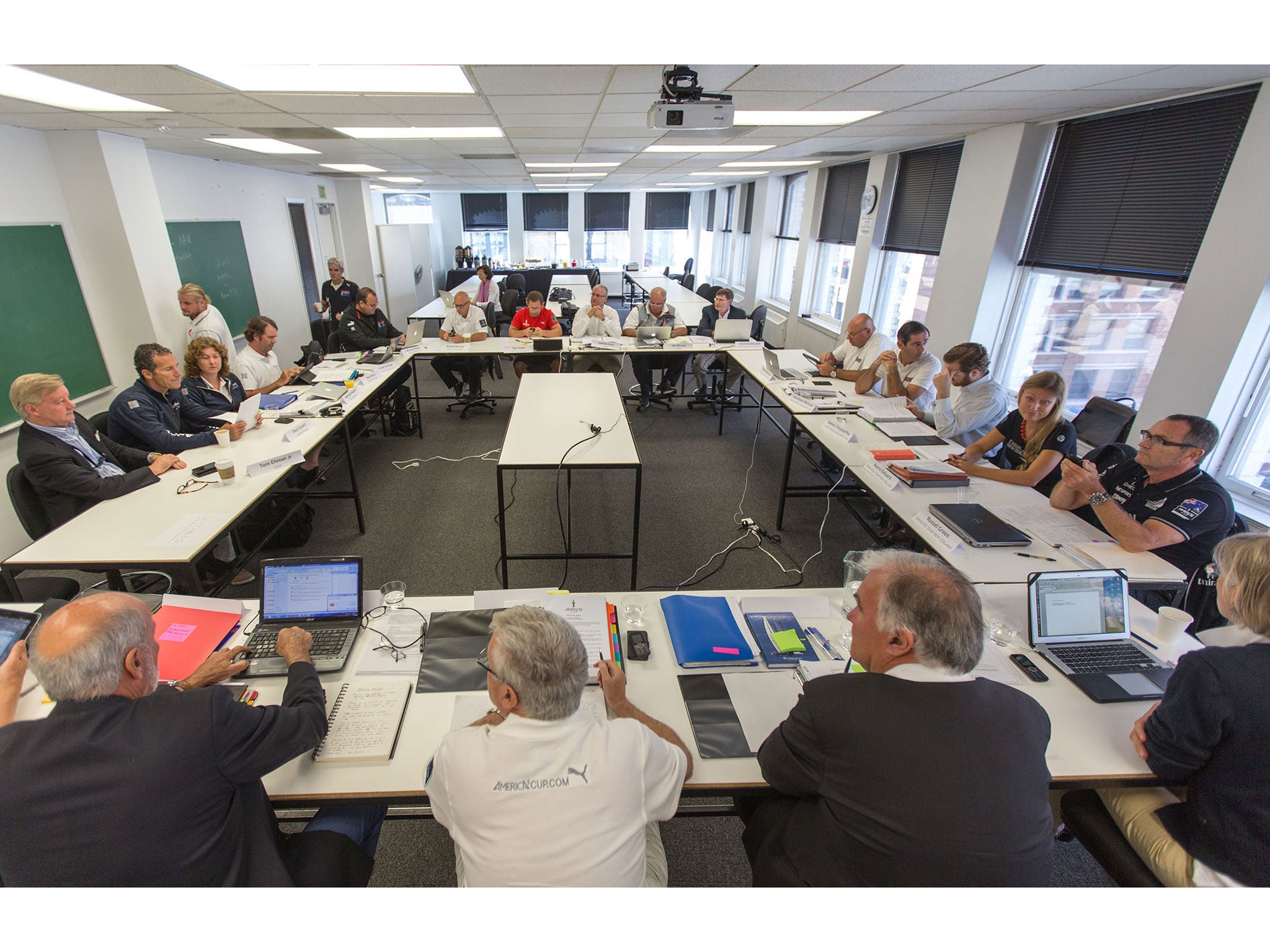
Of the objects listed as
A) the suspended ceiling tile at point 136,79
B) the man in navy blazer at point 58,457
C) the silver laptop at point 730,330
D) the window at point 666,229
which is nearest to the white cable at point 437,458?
the man in navy blazer at point 58,457

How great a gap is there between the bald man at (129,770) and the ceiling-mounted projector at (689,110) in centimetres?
281

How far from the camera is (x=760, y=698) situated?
5.21 feet

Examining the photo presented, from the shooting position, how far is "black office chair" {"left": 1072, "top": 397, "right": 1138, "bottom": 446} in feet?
9.85

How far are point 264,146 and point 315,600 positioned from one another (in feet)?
17.0

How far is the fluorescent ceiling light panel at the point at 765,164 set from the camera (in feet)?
22.4

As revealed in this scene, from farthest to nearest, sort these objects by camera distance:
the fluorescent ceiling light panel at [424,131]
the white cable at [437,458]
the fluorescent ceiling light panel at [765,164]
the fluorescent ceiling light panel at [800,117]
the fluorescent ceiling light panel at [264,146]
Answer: the fluorescent ceiling light panel at [765,164] < the white cable at [437,458] < the fluorescent ceiling light panel at [264,146] < the fluorescent ceiling light panel at [424,131] < the fluorescent ceiling light panel at [800,117]

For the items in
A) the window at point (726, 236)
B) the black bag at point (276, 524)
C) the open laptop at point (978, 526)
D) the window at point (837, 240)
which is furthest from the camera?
the window at point (726, 236)

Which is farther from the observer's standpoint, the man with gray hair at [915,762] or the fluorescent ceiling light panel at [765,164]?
the fluorescent ceiling light panel at [765,164]

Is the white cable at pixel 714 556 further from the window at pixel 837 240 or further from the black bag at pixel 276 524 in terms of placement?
the window at pixel 837 240

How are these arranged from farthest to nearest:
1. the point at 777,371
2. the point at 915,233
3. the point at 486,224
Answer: the point at 486,224
the point at 915,233
the point at 777,371

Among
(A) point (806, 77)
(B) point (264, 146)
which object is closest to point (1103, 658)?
(A) point (806, 77)

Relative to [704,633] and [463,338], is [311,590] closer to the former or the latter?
[704,633]

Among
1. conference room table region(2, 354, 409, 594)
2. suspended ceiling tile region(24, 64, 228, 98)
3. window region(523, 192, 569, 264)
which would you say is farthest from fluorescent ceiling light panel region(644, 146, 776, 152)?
window region(523, 192, 569, 264)

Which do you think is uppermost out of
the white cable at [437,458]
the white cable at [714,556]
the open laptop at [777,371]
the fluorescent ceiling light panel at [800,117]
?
the fluorescent ceiling light panel at [800,117]
